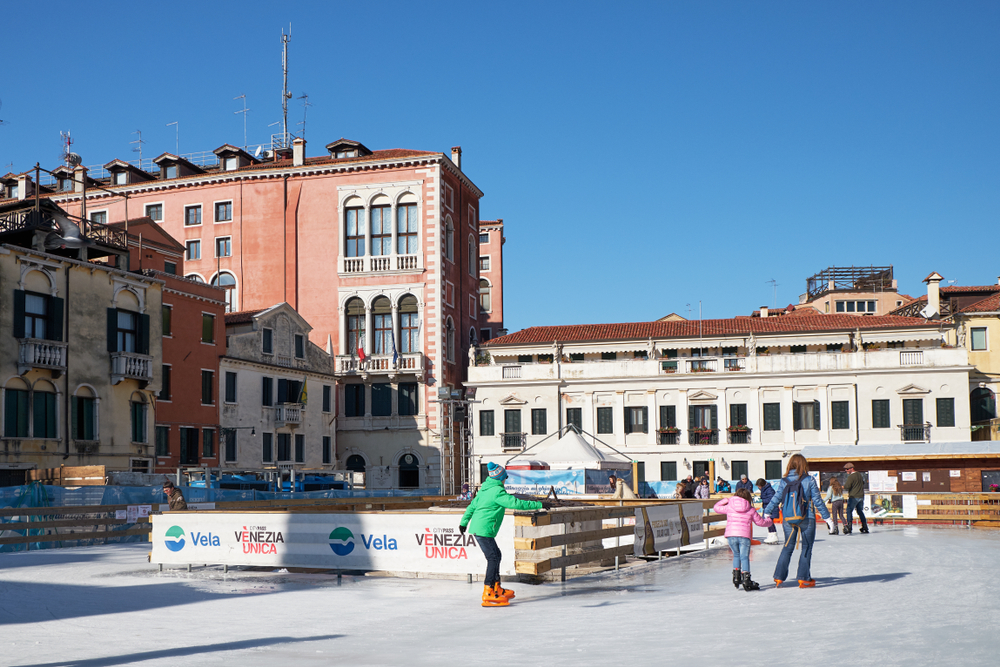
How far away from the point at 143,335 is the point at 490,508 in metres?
28.2

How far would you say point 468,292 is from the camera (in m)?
63.3

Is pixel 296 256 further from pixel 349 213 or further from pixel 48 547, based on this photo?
pixel 48 547

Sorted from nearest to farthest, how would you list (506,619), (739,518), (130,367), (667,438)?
(506,619) < (739,518) < (130,367) < (667,438)

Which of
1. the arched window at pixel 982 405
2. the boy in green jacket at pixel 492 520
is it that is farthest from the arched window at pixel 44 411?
the arched window at pixel 982 405

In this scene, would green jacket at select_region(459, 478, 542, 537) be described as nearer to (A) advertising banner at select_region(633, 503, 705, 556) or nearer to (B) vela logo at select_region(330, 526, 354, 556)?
(B) vela logo at select_region(330, 526, 354, 556)

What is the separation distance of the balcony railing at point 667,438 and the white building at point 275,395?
17233mm

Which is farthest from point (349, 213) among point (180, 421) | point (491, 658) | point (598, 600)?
point (491, 658)

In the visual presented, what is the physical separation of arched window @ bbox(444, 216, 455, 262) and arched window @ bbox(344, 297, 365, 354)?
5571 millimetres

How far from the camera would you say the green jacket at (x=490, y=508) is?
1286cm

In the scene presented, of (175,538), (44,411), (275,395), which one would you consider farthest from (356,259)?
(175,538)

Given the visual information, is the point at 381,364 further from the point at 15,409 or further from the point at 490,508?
the point at 490,508

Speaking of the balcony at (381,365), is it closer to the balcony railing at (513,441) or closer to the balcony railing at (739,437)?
the balcony railing at (513,441)

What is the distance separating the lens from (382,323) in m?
58.2

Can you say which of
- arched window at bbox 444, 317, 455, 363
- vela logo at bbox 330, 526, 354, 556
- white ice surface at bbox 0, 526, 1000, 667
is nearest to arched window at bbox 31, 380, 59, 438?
white ice surface at bbox 0, 526, 1000, 667
